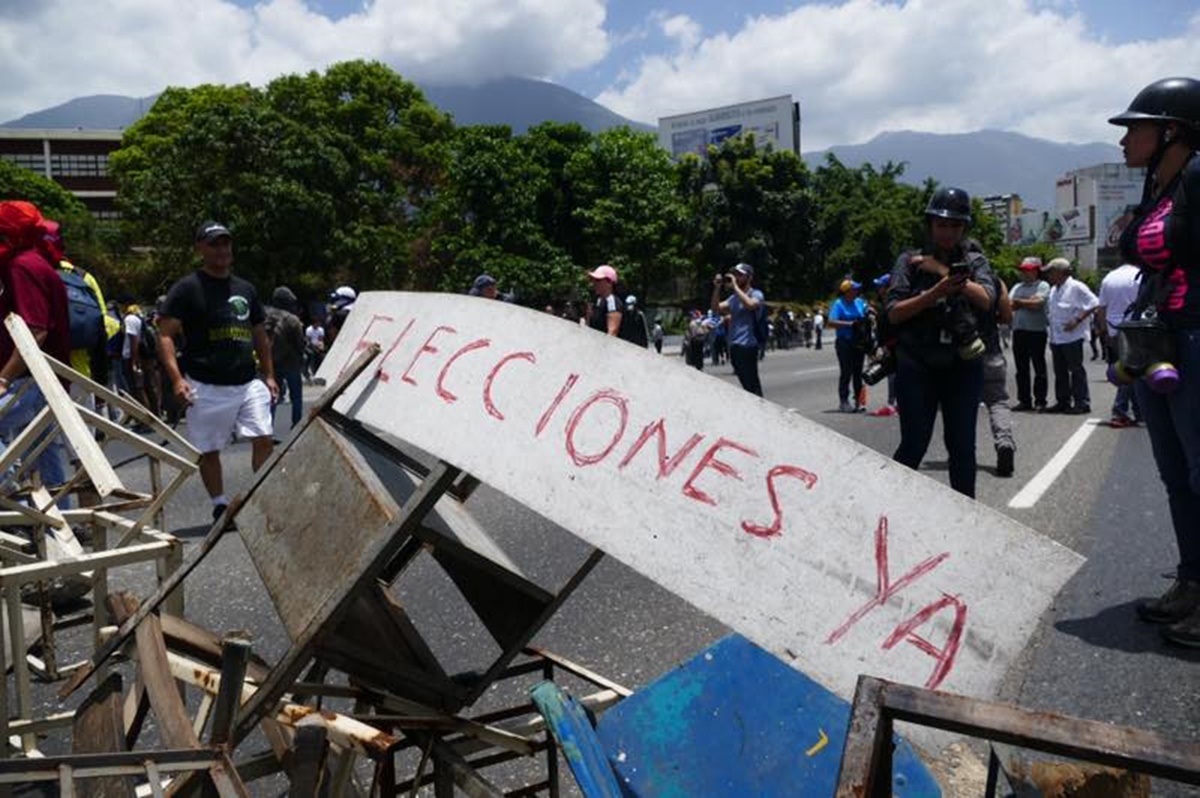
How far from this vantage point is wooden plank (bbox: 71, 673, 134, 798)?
6.05 feet

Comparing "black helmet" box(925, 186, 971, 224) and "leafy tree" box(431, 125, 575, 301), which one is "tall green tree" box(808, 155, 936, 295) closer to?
"leafy tree" box(431, 125, 575, 301)

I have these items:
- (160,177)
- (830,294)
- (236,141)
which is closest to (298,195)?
(236,141)

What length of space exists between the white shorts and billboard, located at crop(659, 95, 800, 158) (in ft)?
239

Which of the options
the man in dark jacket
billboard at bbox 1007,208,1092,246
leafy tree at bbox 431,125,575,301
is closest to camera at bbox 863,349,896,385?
the man in dark jacket

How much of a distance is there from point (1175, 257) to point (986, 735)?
9.99ft

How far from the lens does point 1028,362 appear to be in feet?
41.8

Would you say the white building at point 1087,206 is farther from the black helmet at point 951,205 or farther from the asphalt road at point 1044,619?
the black helmet at point 951,205

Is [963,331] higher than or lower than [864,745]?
higher

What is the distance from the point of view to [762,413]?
59.8 inches

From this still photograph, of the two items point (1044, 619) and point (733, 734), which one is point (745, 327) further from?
point (733, 734)

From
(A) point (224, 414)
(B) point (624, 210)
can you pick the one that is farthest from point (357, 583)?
(B) point (624, 210)

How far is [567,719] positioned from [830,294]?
50203mm

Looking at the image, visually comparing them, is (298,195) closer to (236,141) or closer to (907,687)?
(236,141)

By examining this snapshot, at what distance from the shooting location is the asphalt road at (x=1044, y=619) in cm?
340
